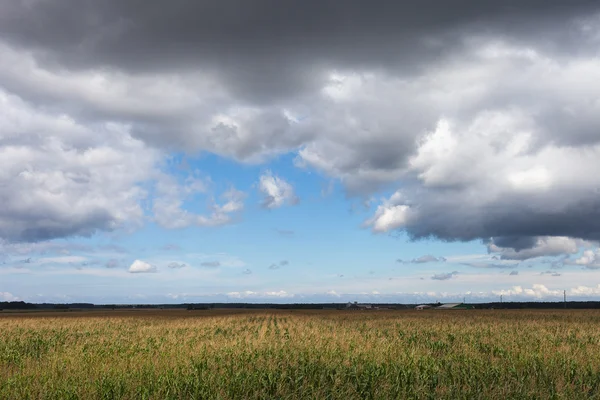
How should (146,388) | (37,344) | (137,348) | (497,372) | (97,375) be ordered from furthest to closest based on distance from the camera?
(37,344) < (137,348) < (497,372) < (97,375) < (146,388)

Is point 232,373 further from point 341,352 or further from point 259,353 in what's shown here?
point 341,352

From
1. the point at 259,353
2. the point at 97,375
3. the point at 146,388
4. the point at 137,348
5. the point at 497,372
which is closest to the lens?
the point at 146,388

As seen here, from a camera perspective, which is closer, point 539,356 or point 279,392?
point 279,392

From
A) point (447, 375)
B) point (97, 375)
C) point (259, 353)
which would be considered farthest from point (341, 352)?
point (97, 375)

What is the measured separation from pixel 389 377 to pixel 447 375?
71.1 inches

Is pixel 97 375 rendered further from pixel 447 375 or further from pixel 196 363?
pixel 447 375

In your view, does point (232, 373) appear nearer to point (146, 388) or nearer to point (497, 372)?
point (146, 388)

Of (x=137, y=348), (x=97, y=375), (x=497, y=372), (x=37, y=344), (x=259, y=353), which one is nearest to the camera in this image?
(x=97, y=375)

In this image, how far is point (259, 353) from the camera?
673 inches

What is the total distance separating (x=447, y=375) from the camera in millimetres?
14703

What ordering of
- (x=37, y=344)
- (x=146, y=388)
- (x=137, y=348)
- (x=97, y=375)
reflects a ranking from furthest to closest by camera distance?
(x=37, y=344)
(x=137, y=348)
(x=97, y=375)
(x=146, y=388)

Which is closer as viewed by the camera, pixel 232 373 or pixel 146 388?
pixel 146 388

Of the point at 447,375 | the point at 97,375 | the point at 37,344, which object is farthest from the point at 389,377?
the point at 37,344

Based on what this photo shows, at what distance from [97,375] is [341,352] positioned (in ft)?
25.7
